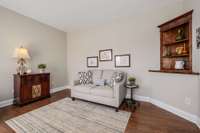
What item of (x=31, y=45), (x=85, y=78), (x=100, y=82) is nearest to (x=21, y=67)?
(x=31, y=45)

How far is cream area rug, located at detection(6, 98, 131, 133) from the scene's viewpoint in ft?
6.16

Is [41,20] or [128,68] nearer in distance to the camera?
[128,68]

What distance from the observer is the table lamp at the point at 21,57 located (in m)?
2.97

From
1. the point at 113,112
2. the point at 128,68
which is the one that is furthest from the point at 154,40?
the point at 113,112

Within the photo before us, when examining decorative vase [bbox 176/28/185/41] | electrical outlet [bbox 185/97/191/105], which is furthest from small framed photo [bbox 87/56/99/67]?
electrical outlet [bbox 185/97/191/105]

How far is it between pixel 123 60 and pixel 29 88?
2958 millimetres

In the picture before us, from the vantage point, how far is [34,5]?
2.87 meters

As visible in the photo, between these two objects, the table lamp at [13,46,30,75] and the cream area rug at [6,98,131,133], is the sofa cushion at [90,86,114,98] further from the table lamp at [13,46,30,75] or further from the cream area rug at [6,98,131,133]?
the table lamp at [13,46,30,75]

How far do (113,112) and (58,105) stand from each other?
1502 mm

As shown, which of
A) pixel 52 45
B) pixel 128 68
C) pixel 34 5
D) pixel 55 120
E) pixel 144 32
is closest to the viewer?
pixel 55 120

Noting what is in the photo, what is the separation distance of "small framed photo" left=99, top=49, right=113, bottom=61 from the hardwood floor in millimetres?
1735

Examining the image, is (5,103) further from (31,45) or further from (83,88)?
(83,88)

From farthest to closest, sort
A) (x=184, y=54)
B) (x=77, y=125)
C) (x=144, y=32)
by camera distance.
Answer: (x=144, y=32) < (x=184, y=54) < (x=77, y=125)

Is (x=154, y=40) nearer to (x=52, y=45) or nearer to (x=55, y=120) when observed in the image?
(x=55, y=120)
